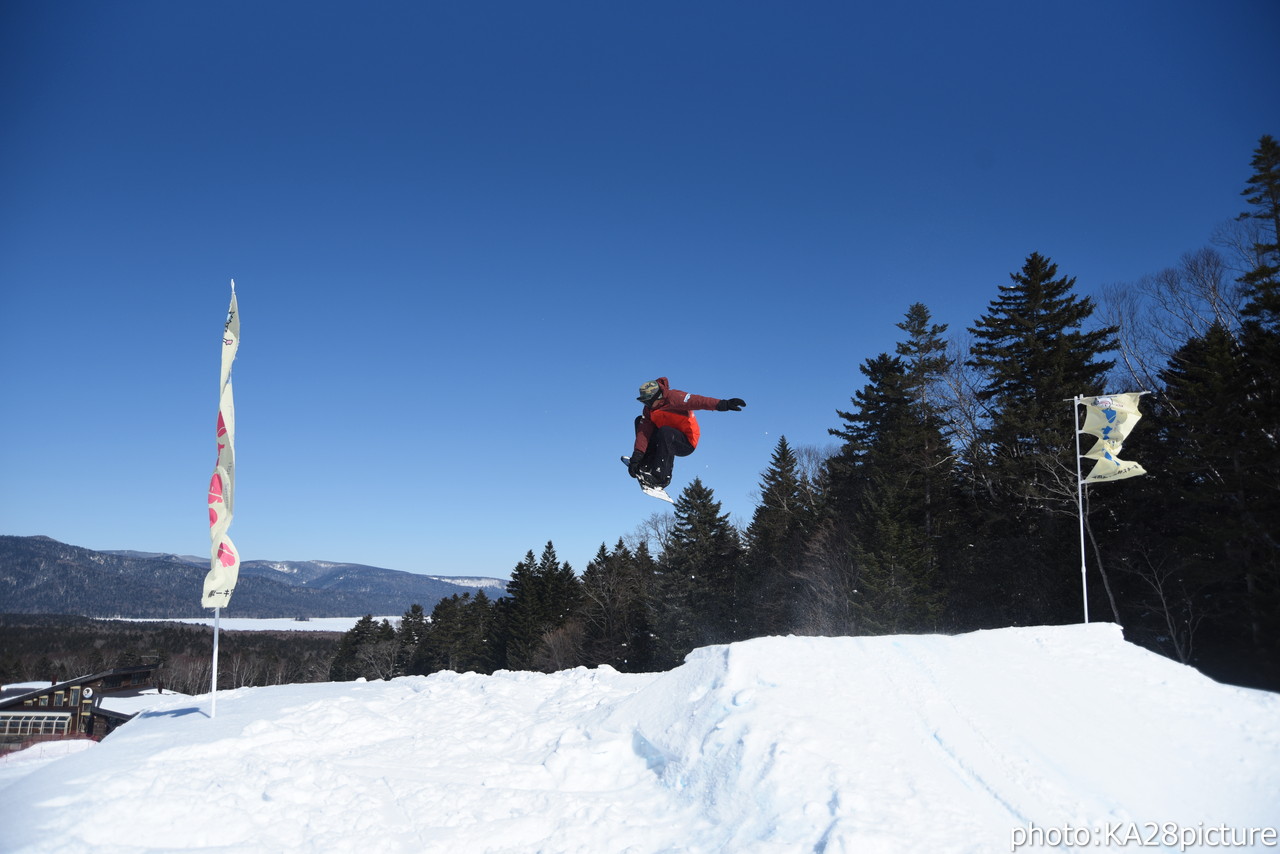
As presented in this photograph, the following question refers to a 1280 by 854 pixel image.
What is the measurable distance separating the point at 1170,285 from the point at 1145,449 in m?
6.07

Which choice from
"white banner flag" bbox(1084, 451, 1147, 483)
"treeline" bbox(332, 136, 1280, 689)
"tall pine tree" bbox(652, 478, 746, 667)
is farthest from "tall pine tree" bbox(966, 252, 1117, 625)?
"tall pine tree" bbox(652, 478, 746, 667)

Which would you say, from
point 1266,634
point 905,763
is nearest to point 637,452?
point 905,763

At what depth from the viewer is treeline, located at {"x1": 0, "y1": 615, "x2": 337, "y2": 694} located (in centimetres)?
7600

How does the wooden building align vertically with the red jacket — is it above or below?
below

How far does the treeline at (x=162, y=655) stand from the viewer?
76.0 m

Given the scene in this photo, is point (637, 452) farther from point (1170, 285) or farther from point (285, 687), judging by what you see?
point (1170, 285)

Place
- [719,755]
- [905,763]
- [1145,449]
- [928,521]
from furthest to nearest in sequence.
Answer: [928,521]
[1145,449]
[719,755]
[905,763]

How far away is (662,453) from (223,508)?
22.6 feet

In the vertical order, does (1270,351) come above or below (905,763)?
above

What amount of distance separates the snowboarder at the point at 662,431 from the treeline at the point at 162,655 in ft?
191

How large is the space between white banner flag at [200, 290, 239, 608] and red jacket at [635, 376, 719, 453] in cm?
657

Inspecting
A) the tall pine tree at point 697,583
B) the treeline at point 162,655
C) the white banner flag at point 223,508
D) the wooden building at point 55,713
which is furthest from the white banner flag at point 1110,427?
the treeline at point 162,655

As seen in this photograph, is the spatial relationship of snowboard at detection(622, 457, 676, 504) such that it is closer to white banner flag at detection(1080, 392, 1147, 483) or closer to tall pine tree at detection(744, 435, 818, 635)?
white banner flag at detection(1080, 392, 1147, 483)

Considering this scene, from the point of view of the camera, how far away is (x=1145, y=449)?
21641mm
